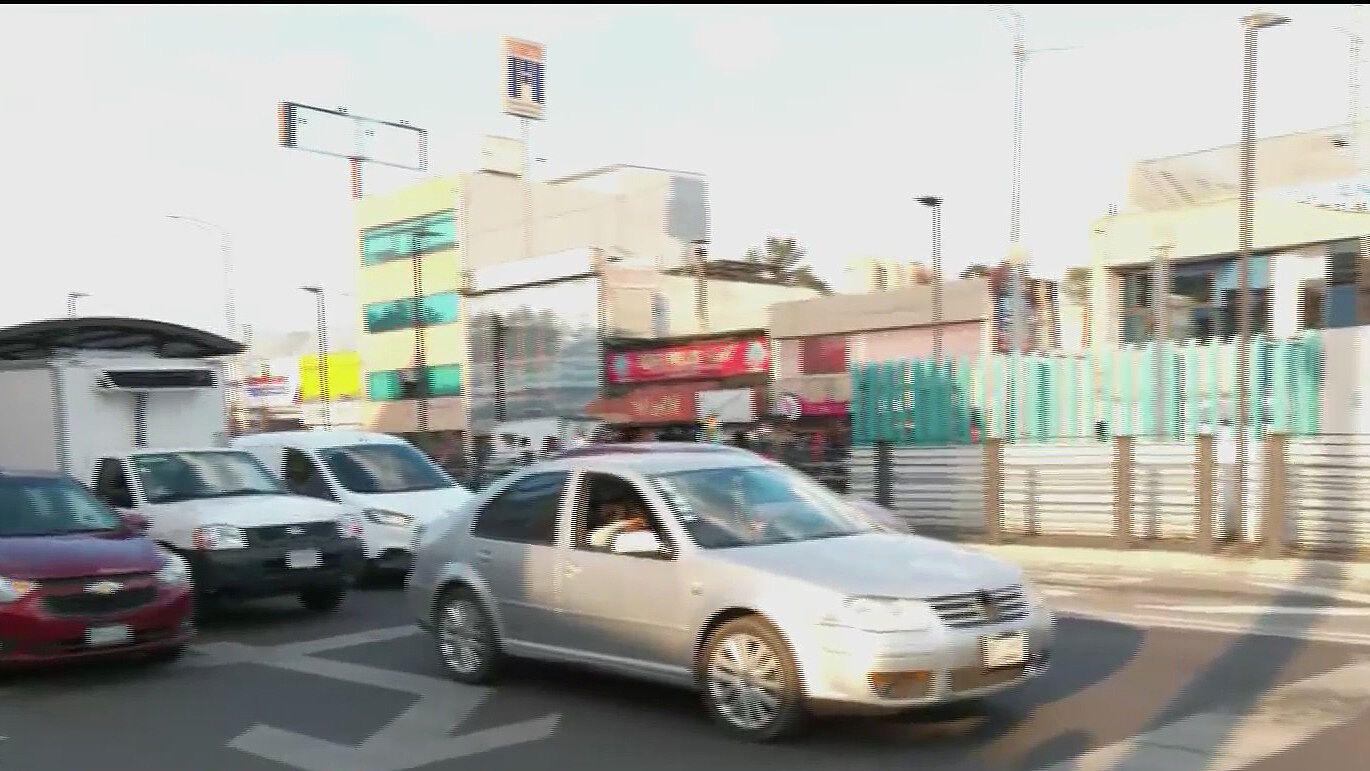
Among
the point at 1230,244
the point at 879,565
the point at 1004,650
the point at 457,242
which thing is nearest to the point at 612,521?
the point at 879,565

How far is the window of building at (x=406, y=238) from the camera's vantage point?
48094 mm

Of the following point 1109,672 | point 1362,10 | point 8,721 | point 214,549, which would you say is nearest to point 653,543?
point 1109,672

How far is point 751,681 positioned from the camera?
6426 mm

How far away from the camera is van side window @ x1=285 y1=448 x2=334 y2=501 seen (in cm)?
1419

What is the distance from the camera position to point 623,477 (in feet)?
24.8

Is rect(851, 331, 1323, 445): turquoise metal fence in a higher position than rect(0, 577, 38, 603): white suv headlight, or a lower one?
higher

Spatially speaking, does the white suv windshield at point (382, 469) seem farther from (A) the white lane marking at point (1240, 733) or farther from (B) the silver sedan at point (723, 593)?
(A) the white lane marking at point (1240, 733)

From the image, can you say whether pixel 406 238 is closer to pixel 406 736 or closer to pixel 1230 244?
pixel 1230 244

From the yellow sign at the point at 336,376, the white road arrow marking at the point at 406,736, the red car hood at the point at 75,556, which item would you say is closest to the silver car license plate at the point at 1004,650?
the white road arrow marking at the point at 406,736

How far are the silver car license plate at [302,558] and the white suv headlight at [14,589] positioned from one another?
271 centimetres

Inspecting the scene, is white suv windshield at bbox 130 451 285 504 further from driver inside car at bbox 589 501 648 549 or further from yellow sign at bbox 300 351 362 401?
yellow sign at bbox 300 351 362 401

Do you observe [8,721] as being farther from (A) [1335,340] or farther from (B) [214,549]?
(A) [1335,340]

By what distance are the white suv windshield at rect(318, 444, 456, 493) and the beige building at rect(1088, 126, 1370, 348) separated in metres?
16.0

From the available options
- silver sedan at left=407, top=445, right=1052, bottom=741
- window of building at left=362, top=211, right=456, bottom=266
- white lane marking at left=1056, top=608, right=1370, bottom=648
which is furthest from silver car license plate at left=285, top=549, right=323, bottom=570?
window of building at left=362, top=211, right=456, bottom=266
